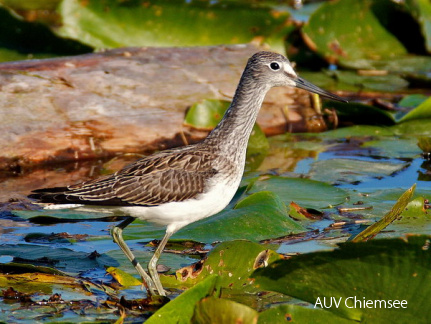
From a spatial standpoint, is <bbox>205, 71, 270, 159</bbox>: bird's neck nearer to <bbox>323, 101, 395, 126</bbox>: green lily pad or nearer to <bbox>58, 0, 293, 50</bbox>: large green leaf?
<bbox>323, 101, 395, 126</bbox>: green lily pad

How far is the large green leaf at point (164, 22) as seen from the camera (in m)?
10.6

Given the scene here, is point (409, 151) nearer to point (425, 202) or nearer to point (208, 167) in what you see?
point (425, 202)

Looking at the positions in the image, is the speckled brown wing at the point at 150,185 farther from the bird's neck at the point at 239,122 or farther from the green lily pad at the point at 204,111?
the green lily pad at the point at 204,111

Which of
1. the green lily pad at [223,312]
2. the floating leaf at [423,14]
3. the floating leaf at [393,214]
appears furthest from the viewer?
the floating leaf at [423,14]

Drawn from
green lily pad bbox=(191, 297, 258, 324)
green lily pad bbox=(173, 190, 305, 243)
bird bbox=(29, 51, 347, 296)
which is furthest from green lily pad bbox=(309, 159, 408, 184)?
green lily pad bbox=(191, 297, 258, 324)

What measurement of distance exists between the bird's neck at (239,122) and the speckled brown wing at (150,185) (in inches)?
8.0

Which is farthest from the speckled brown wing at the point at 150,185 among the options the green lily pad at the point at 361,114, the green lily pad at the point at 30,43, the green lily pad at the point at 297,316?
the green lily pad at the point at 30,43

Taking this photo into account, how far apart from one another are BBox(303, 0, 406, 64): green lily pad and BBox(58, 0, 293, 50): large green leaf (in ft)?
4.02

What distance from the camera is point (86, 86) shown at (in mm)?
8656

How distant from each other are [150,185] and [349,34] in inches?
316

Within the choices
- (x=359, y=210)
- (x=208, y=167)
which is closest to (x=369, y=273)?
(x=208, y=167)

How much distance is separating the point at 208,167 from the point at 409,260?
2.35m

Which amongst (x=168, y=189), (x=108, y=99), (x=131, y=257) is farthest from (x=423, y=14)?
(x=131, y=257)

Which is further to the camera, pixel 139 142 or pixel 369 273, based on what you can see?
pixel 139 142
